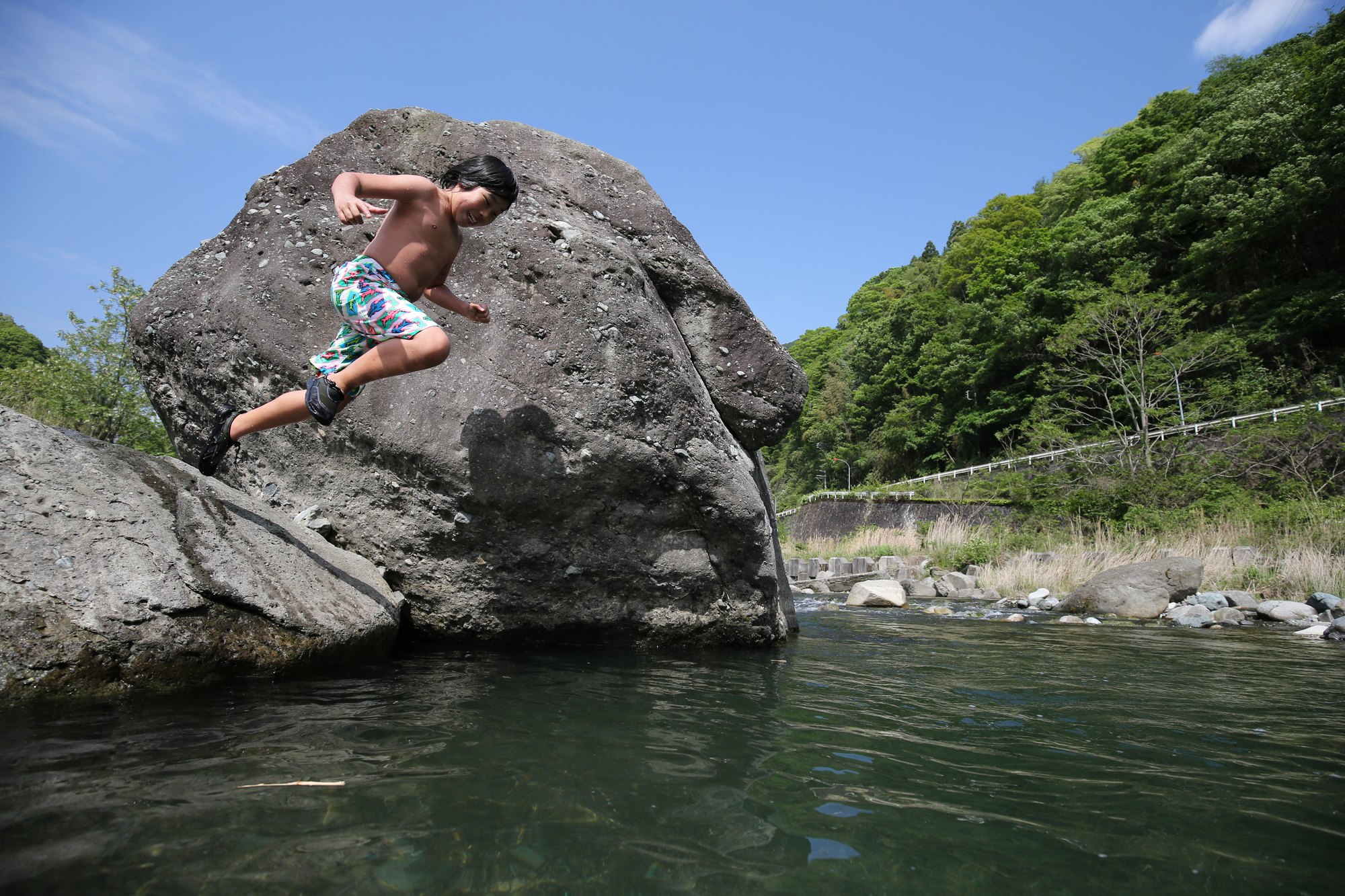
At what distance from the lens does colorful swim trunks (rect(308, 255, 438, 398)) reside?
3.41 metres

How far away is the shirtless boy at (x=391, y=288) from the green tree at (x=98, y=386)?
19624 millimetres

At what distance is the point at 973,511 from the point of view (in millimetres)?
21016

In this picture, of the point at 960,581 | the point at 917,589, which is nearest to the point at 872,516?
the point at 960,581

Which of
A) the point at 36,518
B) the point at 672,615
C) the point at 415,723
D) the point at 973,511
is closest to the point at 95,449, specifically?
the point at 36,518

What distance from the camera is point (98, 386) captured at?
66.4 ft

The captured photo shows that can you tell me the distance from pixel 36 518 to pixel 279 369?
5.39 ft

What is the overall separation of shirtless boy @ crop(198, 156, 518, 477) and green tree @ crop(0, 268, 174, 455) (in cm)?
1962

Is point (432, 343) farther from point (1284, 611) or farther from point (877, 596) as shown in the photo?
point (1284, 611)

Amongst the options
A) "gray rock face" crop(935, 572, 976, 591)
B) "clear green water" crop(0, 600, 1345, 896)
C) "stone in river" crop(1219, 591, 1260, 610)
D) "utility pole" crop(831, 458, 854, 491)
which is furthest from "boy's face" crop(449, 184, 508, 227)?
"utility pole" crop(831, 458, 854, 491)

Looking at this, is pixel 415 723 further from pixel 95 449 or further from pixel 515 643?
pixel 95 449

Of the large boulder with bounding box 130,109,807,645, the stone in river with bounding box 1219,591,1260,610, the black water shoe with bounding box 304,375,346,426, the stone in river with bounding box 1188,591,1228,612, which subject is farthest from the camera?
the stone in river with bounding box 1188,591,1228,612

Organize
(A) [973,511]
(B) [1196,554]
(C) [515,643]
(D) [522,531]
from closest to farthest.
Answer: (D) [522,531], (C) [515,643], (B) [1196,554], (A) [973,511]

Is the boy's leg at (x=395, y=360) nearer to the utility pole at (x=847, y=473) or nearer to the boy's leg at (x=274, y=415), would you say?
the boy's leg at (x=274, y=415)

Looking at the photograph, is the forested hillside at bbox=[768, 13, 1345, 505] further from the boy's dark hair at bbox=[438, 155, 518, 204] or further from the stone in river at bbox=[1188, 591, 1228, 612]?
the boy's dark hair at bbox=[438, 155, 518, 204]
